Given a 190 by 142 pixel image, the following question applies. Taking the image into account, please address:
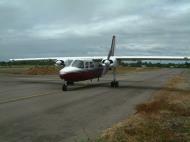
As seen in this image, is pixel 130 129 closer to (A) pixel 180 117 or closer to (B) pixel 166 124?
(B) pixel 166 124

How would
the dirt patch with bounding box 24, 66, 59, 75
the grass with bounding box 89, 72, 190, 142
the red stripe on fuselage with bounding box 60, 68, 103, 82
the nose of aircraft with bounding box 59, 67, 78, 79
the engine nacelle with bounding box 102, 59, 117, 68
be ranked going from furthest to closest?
the dirt patch with bounding box 24, 66, 59, 75
the engine nacelle with bounding box 102, 59, 117, 68
the red stripe on fuselage with bounding box 60, 68, 103, 82
the nose of aircraft with bounding box 59, 67, 78, 79
the grass with bounding box 89, 72, 190, 142

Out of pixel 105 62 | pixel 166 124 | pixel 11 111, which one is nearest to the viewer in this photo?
pixel 166 124

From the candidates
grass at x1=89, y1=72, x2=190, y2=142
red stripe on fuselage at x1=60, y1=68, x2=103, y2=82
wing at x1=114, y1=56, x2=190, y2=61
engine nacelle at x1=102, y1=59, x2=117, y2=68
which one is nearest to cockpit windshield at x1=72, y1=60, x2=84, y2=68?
red stripe on fuselage at x1=60, y1=68, x2=103, y2=82

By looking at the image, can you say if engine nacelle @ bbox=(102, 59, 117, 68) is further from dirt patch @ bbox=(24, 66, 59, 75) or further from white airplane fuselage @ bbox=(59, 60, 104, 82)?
dirt patch @ bbox=(24, 66, 59, 75)

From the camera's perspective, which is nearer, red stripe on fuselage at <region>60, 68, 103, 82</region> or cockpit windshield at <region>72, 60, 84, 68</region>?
red stripe on fuselage at <region>60, 68, 103, 82</region>

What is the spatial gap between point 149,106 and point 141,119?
12.0 feet

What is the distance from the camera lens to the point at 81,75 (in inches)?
1016

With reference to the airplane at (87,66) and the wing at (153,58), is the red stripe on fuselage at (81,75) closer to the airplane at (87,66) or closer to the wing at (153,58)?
the airplane at (87,66)

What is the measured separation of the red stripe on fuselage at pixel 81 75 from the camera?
2389 cm

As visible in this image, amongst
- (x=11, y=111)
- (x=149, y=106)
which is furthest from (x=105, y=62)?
(x=11, y=111)

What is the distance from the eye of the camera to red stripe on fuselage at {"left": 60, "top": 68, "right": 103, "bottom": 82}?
78.4ft

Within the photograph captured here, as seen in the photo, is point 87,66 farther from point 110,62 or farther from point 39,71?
point 39,71

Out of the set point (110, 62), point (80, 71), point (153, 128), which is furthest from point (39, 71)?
point (153, 128)

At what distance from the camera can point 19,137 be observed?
858 cm
